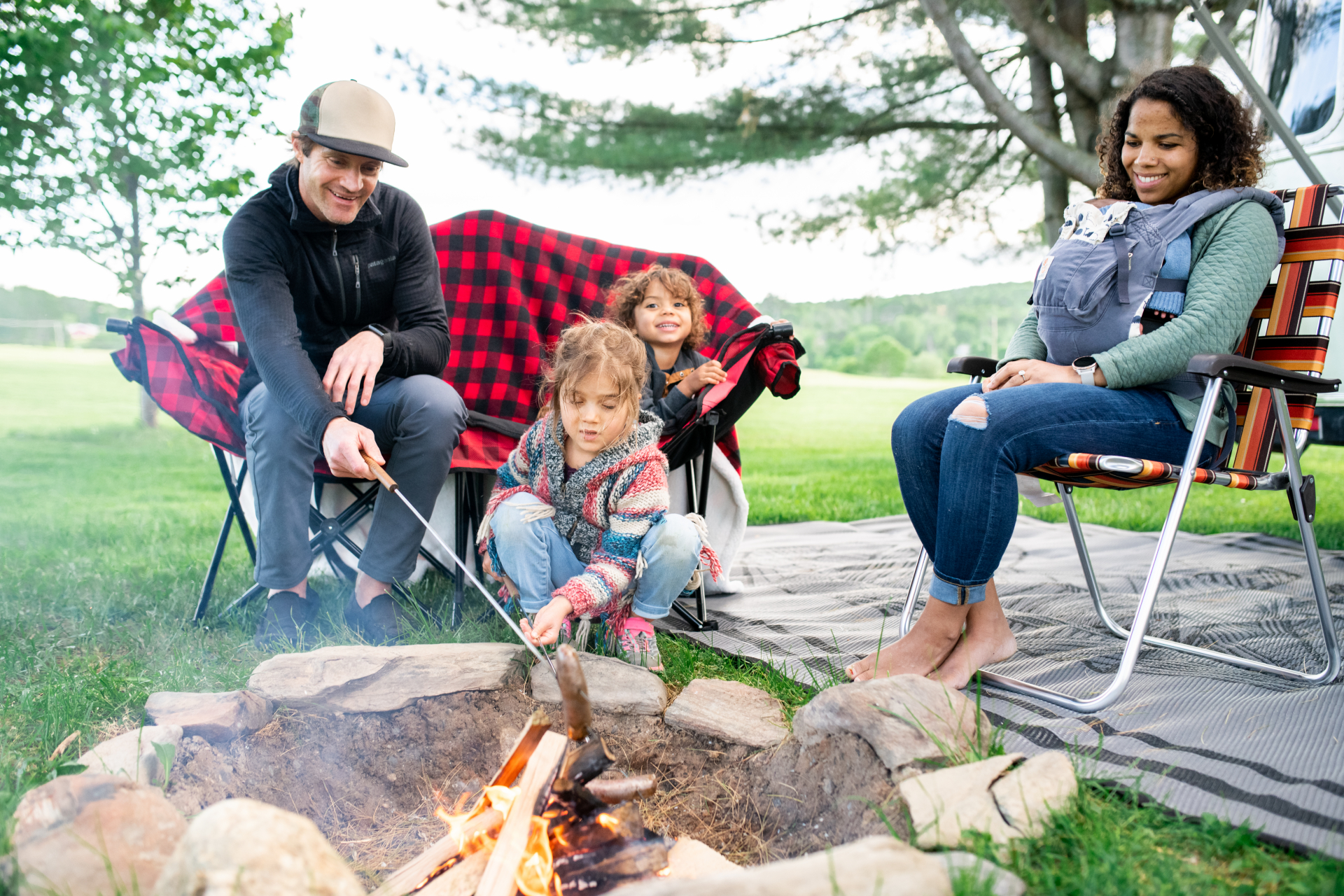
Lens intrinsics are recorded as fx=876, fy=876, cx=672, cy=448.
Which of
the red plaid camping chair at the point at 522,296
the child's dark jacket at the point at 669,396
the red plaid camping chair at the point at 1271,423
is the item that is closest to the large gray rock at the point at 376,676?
the child's dark jacket at the point at 669,396

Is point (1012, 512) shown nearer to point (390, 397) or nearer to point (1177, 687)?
point (1177, 687)

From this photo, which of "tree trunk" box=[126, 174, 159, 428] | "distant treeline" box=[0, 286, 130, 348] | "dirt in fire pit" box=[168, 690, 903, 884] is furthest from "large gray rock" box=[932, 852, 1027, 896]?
"distant treeline" box=[0, 286, 130, 348]

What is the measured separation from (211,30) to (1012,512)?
6579 mm

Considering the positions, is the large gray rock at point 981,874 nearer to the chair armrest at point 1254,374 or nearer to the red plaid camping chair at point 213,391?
the chair armrest at point 1254,374

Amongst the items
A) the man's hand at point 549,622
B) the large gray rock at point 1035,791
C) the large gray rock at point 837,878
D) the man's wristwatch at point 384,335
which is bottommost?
the large gray rock at point 1035,791

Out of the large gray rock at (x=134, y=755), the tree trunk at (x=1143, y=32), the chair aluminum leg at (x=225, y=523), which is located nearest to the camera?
the large gray rock at (x=134, y=755)

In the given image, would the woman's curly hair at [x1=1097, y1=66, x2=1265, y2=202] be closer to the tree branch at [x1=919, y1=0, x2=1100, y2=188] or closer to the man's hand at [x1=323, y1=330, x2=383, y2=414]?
the man's hand at [x1=323, y1=330, x2=383, y2=414]

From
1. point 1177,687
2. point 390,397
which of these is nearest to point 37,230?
point 390,397

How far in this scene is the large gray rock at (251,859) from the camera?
92cm

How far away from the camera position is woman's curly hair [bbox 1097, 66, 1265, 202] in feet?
5.94

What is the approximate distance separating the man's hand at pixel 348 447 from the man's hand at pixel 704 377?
902mm

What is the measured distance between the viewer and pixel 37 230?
6211mm

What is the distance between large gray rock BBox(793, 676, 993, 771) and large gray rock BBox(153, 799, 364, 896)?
0.77 metres

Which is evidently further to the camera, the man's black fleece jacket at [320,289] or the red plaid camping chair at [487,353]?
the red plaid camping chair at [487,353]
